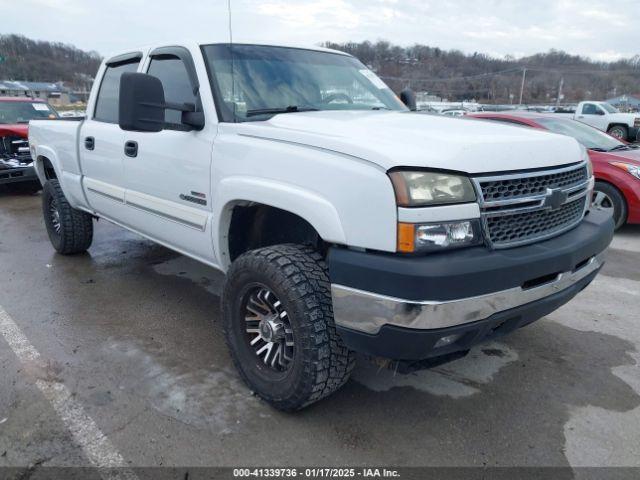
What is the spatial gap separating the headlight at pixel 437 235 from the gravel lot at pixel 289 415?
104cm

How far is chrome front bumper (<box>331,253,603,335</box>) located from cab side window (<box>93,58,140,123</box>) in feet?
9.67

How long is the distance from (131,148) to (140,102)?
39.0 inches

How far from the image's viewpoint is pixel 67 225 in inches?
207

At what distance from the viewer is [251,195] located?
105 inches

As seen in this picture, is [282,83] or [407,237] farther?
[282,83]

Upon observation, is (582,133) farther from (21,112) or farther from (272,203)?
(21,112)

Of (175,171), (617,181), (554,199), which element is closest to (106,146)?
(175,171)

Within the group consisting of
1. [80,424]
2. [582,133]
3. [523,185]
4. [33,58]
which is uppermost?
[33,58]

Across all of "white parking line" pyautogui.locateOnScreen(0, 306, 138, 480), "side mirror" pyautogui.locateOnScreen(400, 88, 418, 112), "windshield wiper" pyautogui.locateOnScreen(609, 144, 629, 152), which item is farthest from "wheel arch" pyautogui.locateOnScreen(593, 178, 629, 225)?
"white parking line" pyautogui.locateOnScreen(0, 306, 138, 480)

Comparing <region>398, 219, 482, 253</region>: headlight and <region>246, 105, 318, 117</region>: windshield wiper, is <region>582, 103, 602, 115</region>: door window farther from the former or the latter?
<region>398, 219, 482, 253</region>: headlight

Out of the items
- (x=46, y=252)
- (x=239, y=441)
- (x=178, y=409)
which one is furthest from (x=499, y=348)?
(x=46, y=252)

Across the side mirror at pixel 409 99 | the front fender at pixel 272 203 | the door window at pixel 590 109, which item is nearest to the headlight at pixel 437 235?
the front fender at pixel 272 203

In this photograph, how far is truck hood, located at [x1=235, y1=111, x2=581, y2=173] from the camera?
2.20 m

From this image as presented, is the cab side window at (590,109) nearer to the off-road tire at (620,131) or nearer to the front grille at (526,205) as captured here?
the off-road tire at (620,131)
